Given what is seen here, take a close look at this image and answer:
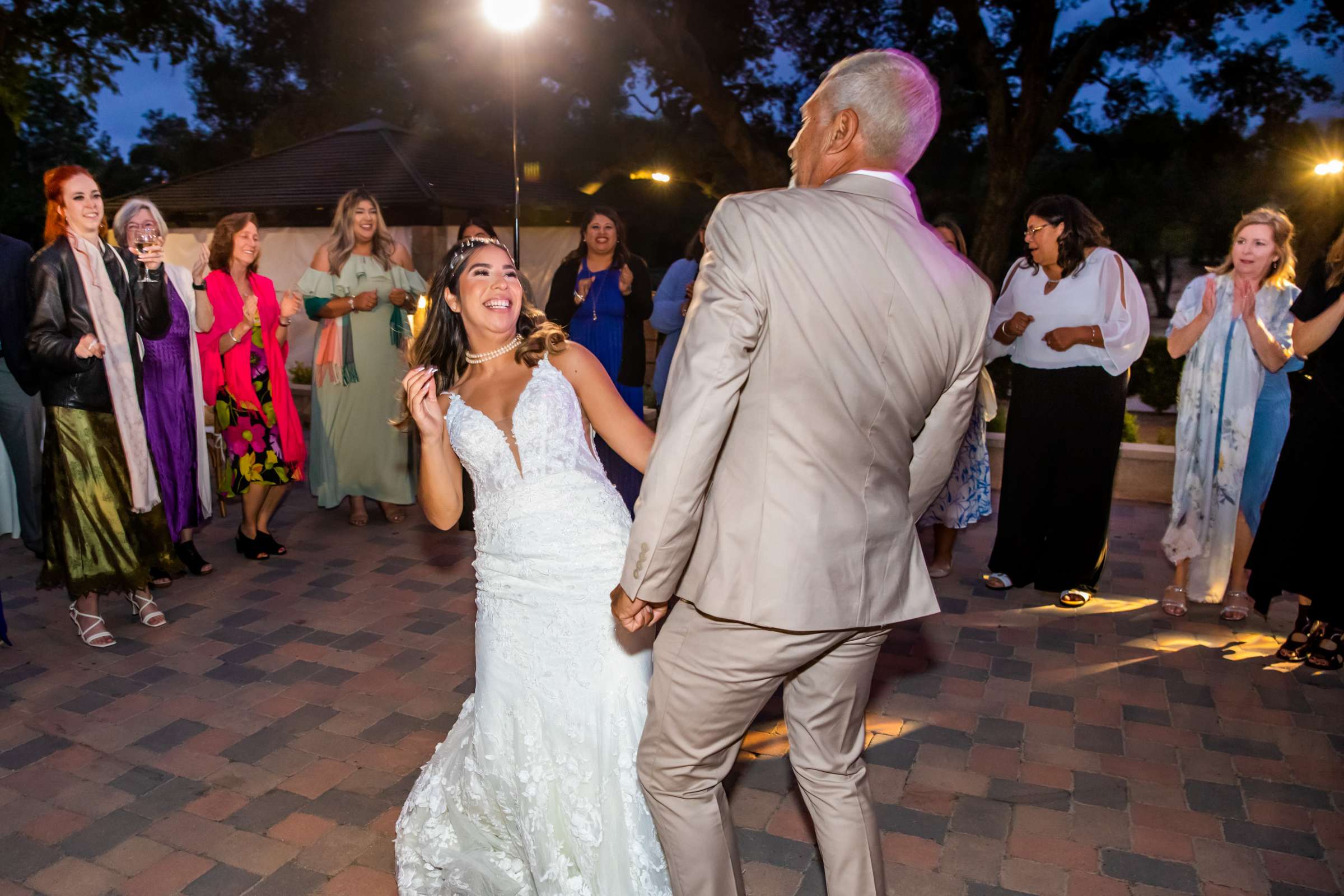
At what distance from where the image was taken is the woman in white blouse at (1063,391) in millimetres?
5188

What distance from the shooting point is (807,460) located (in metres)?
2.11

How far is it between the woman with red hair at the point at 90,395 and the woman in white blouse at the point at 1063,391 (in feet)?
14.5

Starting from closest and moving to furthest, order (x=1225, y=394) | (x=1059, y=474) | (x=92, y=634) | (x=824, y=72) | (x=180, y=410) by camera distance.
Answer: (x=92, y=634), (x=1225, y=394), (x=1059, y=474), (x=180, y=410), (x=824, y=72)

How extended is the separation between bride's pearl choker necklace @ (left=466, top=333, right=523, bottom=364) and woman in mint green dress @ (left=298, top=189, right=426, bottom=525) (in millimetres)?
3589

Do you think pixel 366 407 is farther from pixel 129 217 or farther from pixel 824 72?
pixel 824 72

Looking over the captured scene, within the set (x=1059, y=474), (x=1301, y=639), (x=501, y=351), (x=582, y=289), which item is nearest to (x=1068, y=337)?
(x=1059, y=474)

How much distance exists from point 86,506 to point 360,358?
2359 millimetres

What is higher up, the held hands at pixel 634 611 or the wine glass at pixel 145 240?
the wine glass at pixel 145 240

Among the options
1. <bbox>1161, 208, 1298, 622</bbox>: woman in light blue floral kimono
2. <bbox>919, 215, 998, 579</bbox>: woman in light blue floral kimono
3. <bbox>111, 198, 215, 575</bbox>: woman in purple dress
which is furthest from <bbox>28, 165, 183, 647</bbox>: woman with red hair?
<bbox>1161, 208, 1298, 622</bbox>: woman in light blue floral kimono

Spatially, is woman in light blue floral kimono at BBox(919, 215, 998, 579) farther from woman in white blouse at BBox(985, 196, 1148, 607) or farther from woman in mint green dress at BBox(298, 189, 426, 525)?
woman in mint green dress at BBox(298, 189, 426, 525)

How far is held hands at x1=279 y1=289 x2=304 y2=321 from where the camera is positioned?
6.13 metres

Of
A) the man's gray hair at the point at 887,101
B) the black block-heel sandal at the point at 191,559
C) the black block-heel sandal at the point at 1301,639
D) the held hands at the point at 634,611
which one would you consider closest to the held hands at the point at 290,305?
the black block-heel sandal at the point at 191,559

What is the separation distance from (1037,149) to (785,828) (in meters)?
13.8

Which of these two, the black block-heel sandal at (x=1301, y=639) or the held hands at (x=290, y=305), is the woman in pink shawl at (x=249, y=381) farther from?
the black block-heel sandal at (x=1301, y=639)
